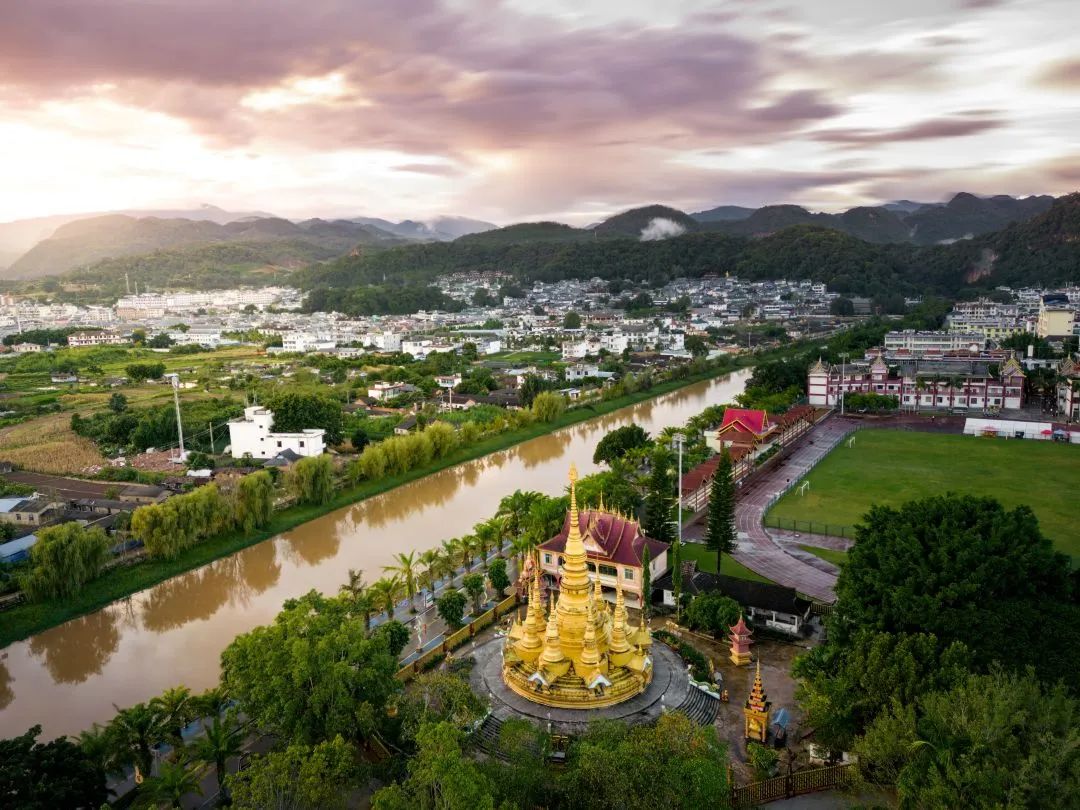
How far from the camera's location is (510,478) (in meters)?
31.8

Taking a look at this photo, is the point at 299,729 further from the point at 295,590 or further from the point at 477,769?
the point at 295,590

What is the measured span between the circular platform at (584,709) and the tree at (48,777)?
6.07 m

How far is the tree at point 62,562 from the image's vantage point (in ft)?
62.3

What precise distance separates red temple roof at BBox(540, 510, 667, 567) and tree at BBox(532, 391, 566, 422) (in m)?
20.7

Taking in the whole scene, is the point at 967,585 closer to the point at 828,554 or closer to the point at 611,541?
the point at 611,541

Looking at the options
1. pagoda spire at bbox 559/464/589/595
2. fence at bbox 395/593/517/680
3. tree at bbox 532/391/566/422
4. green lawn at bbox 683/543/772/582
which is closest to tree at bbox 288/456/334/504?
fence at bbox 395/593/517/680

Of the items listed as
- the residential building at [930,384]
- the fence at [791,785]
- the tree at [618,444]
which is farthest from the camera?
the residential building at [930,384]

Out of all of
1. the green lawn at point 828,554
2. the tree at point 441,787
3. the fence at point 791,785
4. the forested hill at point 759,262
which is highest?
the forested hill at point 759,262

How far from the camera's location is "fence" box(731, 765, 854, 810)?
10922 mm

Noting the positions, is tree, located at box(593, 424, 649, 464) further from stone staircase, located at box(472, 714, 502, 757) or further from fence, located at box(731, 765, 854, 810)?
fence, located at box(731, 765, 854, 810)

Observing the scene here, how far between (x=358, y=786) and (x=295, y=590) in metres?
12.1

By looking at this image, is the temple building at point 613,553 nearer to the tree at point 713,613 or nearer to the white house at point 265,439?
the tree at point 713,613

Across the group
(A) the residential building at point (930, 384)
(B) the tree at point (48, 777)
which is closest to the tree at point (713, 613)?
(B) the tree at point (48, 777)

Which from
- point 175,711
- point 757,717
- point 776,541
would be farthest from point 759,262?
point 175,711
